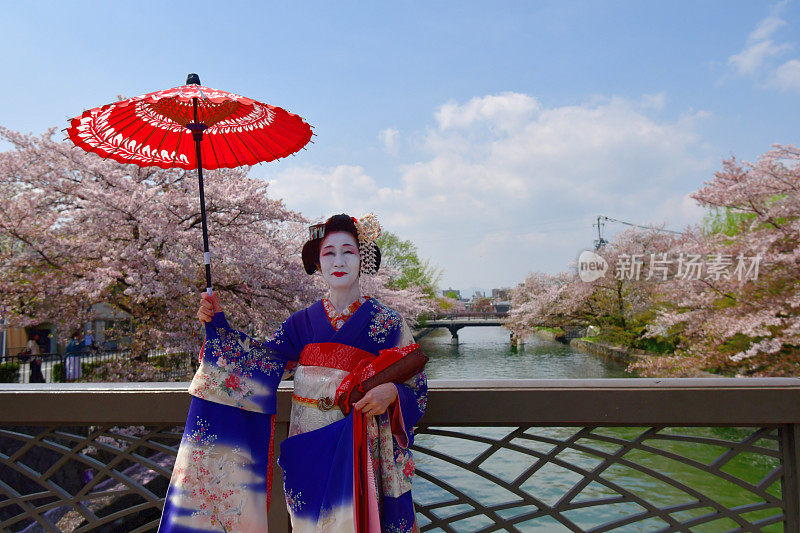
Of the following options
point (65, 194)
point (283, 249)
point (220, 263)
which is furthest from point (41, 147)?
point (283, 249)

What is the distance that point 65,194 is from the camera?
769 cm

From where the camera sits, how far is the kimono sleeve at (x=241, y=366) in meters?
1.61

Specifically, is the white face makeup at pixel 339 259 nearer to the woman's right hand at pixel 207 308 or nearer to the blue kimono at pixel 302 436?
the blue kimono at pixel 302 436

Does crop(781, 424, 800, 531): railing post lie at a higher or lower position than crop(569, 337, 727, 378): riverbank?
higher

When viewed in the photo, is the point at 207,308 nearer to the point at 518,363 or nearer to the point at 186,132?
the point at 186,132

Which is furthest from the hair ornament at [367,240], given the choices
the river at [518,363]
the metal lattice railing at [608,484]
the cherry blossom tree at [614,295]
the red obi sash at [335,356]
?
the cherry blossom tree at [614,295]

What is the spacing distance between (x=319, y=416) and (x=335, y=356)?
0.60ft

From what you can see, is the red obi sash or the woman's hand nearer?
→ the woman's hand

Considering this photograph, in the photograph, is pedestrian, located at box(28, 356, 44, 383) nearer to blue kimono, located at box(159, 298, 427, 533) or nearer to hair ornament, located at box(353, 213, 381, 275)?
blue kimono, located at box(159, 298, 427, 533)

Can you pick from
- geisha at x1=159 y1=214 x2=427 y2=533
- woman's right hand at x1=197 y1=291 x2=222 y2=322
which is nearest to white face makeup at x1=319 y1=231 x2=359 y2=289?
geisha at x1=159 y1=214 x2=427 y2=533

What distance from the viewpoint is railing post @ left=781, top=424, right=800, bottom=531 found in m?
1.61

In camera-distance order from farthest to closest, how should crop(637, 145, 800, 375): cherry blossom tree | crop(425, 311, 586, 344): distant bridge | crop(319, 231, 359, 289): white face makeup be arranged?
1. crop(425, 311, 586, 344): distant bridge
2. crop(637, 145, 800, 375): cherry blossom tree
3. crop(319, 231, 359, 289): white face makeup

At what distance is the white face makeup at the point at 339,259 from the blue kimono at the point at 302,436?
88mm

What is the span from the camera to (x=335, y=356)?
5.23ft
